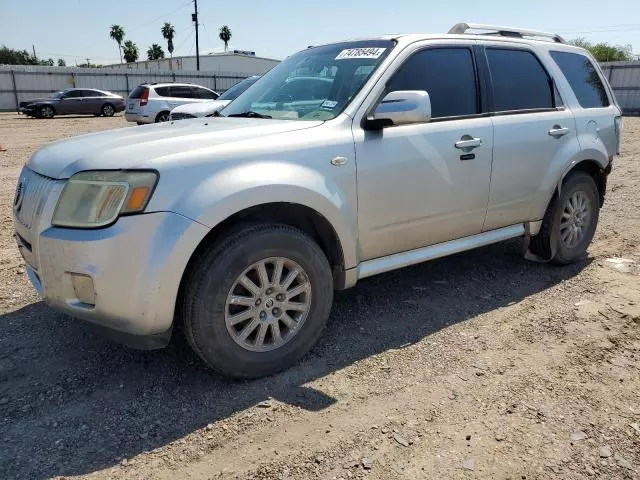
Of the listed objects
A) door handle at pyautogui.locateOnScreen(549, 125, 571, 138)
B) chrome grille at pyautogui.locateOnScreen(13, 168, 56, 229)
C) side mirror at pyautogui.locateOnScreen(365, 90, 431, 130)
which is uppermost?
side mirror at pyautogui.locateOnScreen(365, 90, 431, 130)

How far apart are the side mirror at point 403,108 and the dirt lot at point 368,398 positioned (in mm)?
1415

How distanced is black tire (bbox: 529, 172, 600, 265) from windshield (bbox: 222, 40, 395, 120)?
6.93 feet

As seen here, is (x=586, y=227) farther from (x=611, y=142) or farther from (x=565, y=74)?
(x=565, y=74)

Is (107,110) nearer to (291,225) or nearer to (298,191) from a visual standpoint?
(291,225)

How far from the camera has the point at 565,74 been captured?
187 inches

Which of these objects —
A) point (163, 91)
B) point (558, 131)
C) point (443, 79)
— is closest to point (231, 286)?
point (443, 79)

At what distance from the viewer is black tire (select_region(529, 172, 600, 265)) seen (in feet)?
15.3

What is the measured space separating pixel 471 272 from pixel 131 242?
320 cm

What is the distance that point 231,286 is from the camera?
9.37ft

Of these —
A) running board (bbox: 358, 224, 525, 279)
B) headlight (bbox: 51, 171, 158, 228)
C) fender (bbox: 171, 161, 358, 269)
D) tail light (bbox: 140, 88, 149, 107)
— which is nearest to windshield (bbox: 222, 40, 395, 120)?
fender (bbox: 171, 161, 358, 269)

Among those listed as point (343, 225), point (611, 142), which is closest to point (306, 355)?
point (343, 225)

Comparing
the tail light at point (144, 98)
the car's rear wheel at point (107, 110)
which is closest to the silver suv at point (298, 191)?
the tail light at point (144, 98)

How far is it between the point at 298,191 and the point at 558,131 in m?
2.61

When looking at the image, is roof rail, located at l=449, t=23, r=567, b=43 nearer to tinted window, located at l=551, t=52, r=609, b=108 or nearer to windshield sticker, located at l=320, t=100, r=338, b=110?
tinted window, located at l=551, t=52, r=609, b=108
